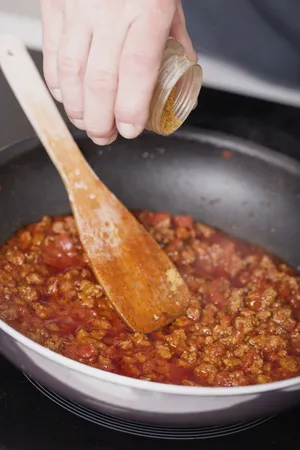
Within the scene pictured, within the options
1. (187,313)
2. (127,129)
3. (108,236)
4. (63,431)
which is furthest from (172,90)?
(63,431)

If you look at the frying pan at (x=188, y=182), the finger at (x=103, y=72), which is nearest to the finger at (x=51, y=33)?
the finger at (x=103, y=72)

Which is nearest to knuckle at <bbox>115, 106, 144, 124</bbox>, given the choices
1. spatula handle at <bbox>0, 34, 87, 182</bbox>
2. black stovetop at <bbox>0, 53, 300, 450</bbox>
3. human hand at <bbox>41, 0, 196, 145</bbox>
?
human hand at <bbox>41, 0, 196, 145</bbox>

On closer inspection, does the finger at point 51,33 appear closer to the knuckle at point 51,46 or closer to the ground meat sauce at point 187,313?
the knuckle at point 51,46

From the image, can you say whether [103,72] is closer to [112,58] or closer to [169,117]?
[112,58]

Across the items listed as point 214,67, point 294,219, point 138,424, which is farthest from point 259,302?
point 214,67

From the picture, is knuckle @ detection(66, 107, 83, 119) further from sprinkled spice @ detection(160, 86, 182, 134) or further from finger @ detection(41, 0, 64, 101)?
sprinkled spice @ detection(160, 86, 182, 134)

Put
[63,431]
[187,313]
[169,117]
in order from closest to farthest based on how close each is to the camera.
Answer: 1. [63,431]
2. [169,117]
3. [187,313]

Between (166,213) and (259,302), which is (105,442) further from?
Result: (166,213)
